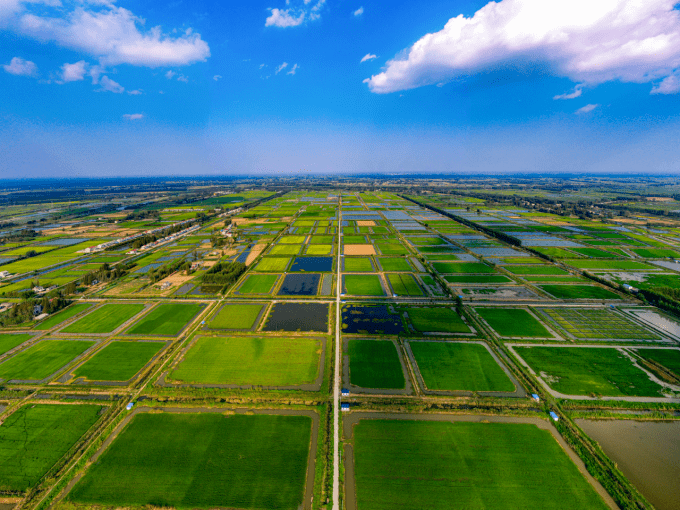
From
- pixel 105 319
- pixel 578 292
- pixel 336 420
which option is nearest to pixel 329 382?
pixel 336 420

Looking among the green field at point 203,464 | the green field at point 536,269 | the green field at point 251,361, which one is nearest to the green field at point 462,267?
the green field at point 536,269

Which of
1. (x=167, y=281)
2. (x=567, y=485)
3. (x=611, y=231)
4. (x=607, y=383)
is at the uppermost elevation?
(x=611, y=231)

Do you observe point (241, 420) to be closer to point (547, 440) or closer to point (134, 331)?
point (134, 331)

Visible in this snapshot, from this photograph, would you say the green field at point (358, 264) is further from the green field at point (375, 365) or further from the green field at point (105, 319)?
the green field at point (105, 319)

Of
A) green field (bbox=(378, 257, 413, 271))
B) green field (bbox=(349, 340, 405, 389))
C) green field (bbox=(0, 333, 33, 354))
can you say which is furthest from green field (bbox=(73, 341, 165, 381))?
green field (bbox=(378, 257, 413, 271))

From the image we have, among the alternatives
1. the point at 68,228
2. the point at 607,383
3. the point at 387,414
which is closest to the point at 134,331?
the point at 387,414
